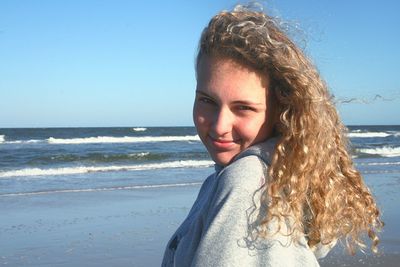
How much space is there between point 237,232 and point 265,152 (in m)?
0.30

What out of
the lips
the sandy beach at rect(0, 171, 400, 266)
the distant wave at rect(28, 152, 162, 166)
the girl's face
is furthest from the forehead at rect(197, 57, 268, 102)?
the distant wave at rect(28, 152, 162, 166)

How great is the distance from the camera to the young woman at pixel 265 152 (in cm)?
123

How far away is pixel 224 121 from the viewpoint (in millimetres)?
1506

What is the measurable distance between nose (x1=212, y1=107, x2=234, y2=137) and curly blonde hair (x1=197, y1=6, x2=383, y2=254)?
15 cm

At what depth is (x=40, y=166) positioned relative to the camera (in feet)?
60.6

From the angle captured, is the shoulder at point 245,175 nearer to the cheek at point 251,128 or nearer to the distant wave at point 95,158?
the cheek at point 251,128

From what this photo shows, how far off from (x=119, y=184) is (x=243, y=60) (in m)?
11.7

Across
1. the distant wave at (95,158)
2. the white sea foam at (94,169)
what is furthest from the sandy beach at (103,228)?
the distant wave at (95,158)

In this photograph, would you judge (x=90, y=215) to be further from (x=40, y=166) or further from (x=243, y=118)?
(x=40, y=166)

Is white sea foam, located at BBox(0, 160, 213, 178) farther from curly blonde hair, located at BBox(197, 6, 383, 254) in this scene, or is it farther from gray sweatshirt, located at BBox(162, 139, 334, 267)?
gray sweatshirt, located at BBox(162, 139, 334, 267)

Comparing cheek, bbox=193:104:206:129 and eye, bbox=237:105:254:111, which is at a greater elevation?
eye, bbox=237:105:254:111

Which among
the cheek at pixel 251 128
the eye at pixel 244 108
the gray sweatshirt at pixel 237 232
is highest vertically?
the eye at pixel 244 108

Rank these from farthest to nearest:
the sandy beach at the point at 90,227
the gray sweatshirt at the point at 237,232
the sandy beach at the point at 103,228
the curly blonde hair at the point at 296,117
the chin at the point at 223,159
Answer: the sandy beach at the point at 90,227 → the sandy beach at the point at 103,228 → the chin at the point at 223,159 → the curly blonde hair at the point at 296,117 → the gray sweatshirt at the point at 237,232

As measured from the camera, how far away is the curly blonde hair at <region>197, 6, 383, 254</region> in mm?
1435
